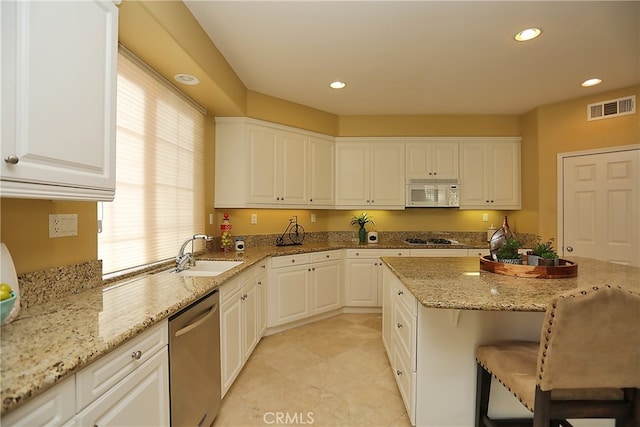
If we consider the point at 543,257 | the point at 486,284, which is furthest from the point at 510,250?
the point at 486,284

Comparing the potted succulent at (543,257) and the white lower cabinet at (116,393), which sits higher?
the potted succulent at (543,257)

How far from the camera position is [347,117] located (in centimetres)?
419

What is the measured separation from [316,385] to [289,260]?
51.4 inches

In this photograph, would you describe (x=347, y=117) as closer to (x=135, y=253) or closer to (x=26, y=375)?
(x=135, y=253)

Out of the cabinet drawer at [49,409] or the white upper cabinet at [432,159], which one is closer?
the cabinet drawer at [49,409]

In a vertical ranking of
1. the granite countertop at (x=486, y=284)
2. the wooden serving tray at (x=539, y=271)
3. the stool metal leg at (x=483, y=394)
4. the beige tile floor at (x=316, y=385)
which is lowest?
the beige tile floor at (x=316, y=385)

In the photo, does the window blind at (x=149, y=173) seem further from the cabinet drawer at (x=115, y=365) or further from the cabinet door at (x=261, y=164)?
the cabinet drawer at (x=115, y=365)

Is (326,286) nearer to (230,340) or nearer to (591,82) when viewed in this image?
(230,340)

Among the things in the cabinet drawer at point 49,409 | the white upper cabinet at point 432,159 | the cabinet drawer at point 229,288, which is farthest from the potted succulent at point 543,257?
the cabinet drawer at point 49,409

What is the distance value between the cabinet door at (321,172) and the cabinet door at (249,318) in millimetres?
1532

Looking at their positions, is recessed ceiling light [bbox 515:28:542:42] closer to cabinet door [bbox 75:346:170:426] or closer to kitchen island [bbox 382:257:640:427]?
kitchen island [bbox 382:257:640:427]

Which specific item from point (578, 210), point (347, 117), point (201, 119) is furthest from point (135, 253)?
point (578, 210)

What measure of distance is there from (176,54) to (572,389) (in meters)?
2.78

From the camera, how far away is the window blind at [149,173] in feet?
6.29
